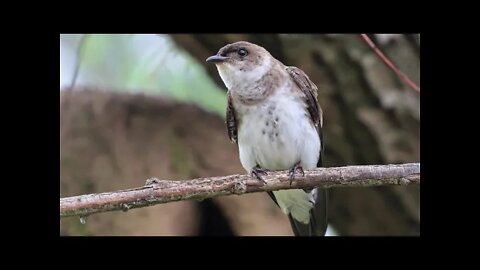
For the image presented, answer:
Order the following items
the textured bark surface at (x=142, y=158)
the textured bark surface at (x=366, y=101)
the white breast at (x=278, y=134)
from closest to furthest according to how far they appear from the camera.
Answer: the white breast at (x=278, y=134) < the textured bark surface at (x=366, y=101) < the textured bark surface at (x=142, y=158)

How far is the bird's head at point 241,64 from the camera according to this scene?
3.95 meters

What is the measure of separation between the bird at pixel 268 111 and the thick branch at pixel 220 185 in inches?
23.4

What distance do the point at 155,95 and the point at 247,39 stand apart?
1.06 m

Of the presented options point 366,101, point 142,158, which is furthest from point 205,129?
point 366,101

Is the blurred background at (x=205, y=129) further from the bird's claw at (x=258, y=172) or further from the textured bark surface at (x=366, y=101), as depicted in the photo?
the bird's claw at (x=258, y=172)

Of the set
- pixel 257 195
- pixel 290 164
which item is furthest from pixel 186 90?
pixel 290 164

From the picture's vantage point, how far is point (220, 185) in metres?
3.05

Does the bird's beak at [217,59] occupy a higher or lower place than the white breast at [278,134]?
higher

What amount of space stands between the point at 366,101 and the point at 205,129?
145 cm

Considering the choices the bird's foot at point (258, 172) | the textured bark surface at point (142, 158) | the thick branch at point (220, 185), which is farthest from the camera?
the textured bark surface at point (142, 158)

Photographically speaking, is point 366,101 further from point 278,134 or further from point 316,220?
point 278,134

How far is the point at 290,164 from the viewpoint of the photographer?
3969mm

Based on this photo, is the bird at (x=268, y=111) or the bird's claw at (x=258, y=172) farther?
the bird at (x=268, y=111)

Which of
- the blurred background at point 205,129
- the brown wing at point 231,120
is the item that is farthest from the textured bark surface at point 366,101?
the brown wing at point 231,120
